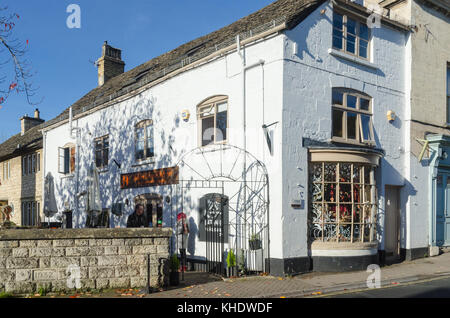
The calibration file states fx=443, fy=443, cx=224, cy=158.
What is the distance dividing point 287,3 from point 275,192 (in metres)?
6.61

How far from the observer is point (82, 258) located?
9203mm

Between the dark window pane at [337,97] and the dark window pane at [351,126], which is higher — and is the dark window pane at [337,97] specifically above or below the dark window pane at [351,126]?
above

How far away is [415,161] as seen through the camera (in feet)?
49.8

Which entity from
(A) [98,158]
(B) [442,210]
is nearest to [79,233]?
(A) [98,158]

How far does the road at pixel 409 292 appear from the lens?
356 inches

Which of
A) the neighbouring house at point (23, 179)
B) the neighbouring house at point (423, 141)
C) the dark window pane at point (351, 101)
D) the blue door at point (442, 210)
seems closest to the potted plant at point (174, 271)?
the dark window pane at point (351, 101)

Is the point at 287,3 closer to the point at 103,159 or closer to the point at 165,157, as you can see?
the point at 165,157

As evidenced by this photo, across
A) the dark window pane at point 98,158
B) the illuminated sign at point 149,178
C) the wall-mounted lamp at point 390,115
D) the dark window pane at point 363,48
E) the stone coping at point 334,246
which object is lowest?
the stone coping at point 334,246

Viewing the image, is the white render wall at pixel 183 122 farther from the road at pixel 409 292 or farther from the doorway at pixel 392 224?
the doorway at pixel 392 224

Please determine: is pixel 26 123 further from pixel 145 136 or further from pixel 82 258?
pixel 82 258

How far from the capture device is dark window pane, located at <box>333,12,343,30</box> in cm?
1331

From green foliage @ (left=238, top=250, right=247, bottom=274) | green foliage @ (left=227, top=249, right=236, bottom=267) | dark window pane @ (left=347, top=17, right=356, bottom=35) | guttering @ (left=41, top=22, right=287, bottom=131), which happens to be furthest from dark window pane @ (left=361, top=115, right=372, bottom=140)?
green foliage @ (left=227, top=249, right=236, bottom=267)

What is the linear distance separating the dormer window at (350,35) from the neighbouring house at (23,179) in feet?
60.7

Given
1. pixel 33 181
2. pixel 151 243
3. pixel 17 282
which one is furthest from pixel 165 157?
pixel 33 181
